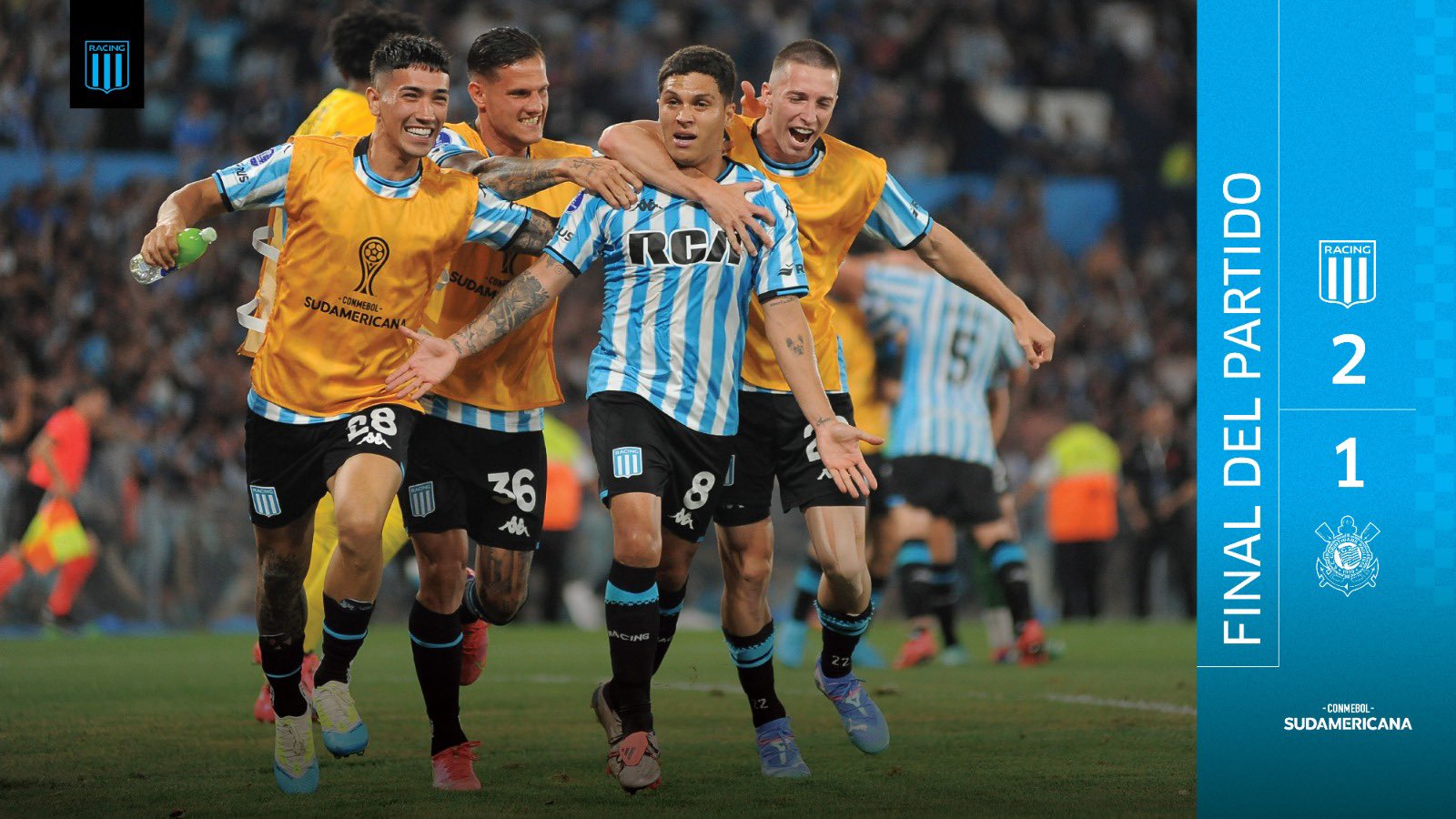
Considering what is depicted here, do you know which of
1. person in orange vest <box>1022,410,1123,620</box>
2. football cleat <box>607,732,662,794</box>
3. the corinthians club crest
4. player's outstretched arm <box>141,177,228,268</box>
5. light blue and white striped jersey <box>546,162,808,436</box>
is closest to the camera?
the corinthians club crest

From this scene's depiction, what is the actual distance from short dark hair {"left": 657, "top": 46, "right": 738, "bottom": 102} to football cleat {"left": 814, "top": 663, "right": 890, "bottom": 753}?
6.99ft

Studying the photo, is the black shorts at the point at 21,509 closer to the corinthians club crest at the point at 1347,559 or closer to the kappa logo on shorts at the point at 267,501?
the kappa logo on shorts at the point at 267,501

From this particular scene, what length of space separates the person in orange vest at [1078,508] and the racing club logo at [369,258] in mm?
9627

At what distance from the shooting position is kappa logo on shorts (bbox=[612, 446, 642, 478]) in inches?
220

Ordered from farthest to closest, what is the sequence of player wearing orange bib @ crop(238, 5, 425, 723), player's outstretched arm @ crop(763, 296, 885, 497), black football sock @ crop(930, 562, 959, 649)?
black football sock @ crop(930, 562, 959, 649) → player wearing orange bib @ crop(238, 5, 425, 723) → player's outstretched arm @ crop(763, 296, 885, 497)

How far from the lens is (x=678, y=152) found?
5918mm

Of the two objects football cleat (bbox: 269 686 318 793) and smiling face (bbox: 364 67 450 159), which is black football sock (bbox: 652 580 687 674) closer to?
football cleat (bbox: 269 686 318 793)

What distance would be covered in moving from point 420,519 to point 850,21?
52.1 ft

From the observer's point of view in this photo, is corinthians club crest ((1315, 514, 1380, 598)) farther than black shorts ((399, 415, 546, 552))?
No

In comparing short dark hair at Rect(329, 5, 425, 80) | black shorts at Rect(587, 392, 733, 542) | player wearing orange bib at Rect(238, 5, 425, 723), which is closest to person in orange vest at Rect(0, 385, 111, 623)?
player wearing orange bib at Rect(238, 5, 425, 723)

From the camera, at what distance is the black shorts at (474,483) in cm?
616

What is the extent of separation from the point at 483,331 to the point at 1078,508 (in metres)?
9.59

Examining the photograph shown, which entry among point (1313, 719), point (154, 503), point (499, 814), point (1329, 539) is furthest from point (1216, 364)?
point (154, 503)

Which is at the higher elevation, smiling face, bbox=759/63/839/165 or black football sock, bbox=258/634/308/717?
smiling face, bbox=759/63/839/165
